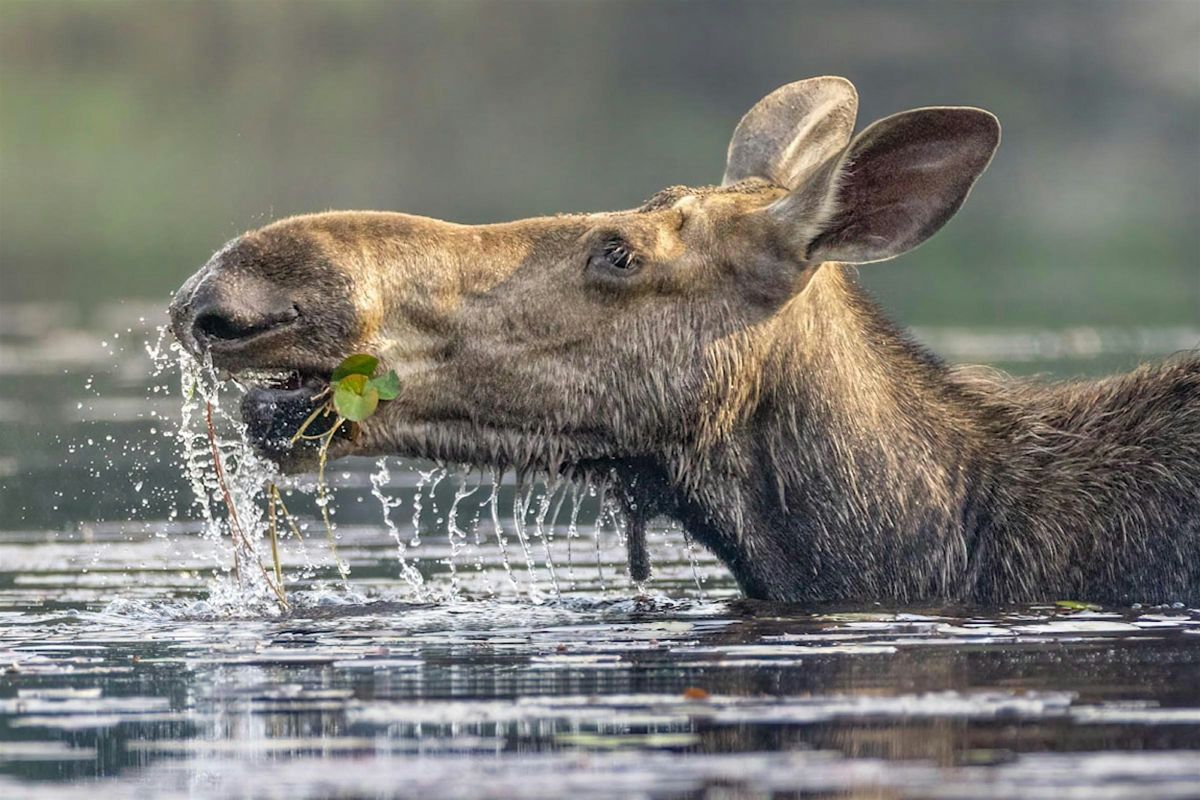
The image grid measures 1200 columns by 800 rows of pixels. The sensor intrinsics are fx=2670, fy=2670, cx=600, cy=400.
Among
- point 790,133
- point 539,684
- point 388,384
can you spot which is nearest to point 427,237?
point 388,384

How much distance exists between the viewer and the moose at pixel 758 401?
33.5 feet

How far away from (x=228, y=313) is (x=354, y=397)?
0.61 meters

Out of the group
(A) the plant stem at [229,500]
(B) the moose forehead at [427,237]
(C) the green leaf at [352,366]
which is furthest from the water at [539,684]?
(B) the moose forehead at [427,237]

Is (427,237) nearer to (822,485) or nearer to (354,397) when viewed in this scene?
(354,397)

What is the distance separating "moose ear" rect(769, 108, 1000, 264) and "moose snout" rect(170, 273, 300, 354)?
204 centimetres

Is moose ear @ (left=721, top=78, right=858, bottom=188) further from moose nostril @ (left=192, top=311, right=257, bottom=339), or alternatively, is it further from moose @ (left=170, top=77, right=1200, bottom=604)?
moose nostril @ (left=192, top=311, right=257, bottom=339)

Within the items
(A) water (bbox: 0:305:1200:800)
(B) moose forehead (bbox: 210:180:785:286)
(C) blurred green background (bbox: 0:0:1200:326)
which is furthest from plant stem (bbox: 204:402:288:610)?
(C) blurred green background (bbox: 0:0:1200:326)

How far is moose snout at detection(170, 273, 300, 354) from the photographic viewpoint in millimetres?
9602

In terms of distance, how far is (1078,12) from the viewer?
3524 inches

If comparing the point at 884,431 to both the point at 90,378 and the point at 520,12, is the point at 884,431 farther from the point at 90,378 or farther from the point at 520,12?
the point at 520,12

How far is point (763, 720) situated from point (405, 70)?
7876 centimetres

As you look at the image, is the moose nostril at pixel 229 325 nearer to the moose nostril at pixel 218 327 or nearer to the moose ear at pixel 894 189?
the moose nostril at pixel 218 327

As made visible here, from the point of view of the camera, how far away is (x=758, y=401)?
34.7 ft

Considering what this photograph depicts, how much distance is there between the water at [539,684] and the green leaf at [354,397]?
2.80 feet
